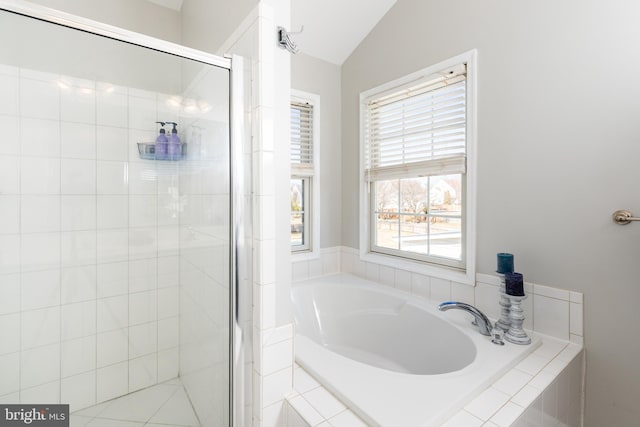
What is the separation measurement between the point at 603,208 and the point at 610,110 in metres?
0.43

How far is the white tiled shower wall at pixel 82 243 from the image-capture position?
4.00 ft

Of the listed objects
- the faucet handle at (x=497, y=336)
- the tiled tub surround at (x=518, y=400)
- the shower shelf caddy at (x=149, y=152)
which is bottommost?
the tiled tub surround at (x=518, y=400)

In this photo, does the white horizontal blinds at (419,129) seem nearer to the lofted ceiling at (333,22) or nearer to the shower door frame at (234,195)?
the lofted ceiling at (333,22)

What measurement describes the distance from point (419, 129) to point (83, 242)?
2.04m

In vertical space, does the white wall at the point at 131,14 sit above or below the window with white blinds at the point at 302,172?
above

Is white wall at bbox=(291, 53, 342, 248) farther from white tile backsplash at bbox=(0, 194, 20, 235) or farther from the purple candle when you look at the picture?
white tile backsplash at bbox=(0, 194, 20, 235)

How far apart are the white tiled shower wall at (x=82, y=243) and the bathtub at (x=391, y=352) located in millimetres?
854

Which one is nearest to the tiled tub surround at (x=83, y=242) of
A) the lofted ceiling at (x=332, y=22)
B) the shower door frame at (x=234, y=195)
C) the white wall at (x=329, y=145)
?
the shower door frame at (x=234, y=195)

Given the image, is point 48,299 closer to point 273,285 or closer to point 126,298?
point 126,298

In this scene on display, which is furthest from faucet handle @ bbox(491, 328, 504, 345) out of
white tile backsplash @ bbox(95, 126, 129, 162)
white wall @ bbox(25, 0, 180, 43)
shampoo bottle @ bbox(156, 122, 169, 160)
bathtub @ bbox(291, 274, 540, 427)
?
white wall @ bbox(25, 0, 180, 43)

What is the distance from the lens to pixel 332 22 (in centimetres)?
224

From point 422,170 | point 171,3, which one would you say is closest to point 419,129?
point 422,170

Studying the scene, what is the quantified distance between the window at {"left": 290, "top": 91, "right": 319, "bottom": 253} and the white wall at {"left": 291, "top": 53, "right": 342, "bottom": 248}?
3.1 inches

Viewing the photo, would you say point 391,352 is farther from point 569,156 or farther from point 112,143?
point 112,143
